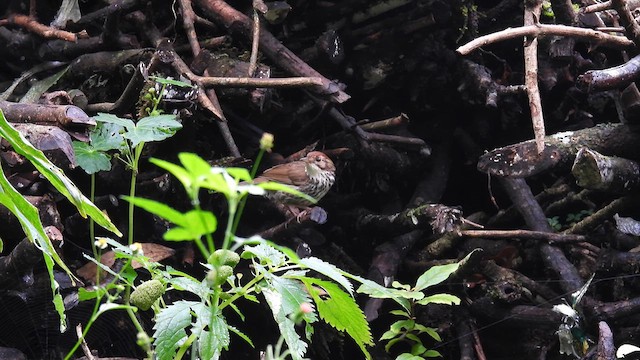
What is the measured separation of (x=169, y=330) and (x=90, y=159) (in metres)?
0.96

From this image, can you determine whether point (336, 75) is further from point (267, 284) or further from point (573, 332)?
point (267, 284)

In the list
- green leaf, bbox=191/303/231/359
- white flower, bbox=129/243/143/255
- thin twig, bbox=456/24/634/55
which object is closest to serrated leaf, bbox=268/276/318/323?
green leaf, bbox=191/303/231/359

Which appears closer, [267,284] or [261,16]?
[267,284]

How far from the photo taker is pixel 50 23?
3.63m

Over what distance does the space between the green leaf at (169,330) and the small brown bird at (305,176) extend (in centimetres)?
178

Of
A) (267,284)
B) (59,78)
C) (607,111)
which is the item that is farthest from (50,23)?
(607,111)

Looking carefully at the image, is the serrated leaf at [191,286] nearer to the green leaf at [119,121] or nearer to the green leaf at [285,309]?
the green leaf at [285,309]

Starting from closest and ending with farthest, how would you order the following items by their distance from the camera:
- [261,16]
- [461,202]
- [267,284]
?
[267,284] < [261,16] < [461,202]

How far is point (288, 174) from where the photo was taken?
11.7ft

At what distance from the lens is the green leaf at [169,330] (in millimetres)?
1493

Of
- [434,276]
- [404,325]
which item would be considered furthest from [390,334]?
[434,276]

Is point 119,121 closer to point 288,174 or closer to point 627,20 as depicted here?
point 288,174

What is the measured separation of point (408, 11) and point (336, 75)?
47 cm

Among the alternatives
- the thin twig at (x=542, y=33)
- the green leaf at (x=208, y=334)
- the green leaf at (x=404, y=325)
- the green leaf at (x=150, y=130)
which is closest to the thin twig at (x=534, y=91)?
the thin twig at (x=542, y=33)
